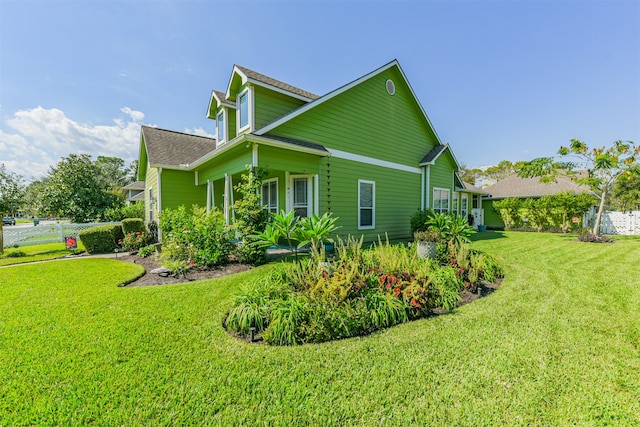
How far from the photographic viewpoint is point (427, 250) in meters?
6.49

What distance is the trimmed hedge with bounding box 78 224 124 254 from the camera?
32.0ft

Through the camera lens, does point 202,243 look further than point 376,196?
No

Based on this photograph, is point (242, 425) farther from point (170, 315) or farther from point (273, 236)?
point (273, 236)

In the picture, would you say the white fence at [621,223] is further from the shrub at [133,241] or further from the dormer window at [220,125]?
the shrub at [133,241]

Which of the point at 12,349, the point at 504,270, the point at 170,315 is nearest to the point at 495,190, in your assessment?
the point at 504,270

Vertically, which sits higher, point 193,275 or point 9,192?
point 9,192

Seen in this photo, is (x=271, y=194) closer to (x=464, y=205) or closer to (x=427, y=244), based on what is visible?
(x=427, y=244)

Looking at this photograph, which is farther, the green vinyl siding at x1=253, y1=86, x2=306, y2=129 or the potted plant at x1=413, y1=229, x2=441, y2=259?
the green vinyl siding at x1=253, y1=86, x2=306, y2=129

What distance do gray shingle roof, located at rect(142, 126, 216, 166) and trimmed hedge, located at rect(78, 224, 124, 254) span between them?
3.27m

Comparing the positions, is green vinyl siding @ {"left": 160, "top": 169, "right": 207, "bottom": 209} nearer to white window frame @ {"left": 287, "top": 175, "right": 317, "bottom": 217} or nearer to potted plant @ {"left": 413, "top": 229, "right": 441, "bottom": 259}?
white window frame @ {"left": 287, "top": 175, "right": 317, "bottom": 217}

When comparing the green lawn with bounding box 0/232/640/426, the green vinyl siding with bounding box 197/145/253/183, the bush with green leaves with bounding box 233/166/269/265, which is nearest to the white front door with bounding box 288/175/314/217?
the green vinyl siding with bounding box 197/145/253/183

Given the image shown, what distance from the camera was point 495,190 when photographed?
23109 mm

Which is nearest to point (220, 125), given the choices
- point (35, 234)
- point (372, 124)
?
point (372, 124)

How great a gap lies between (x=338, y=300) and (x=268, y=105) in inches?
302
